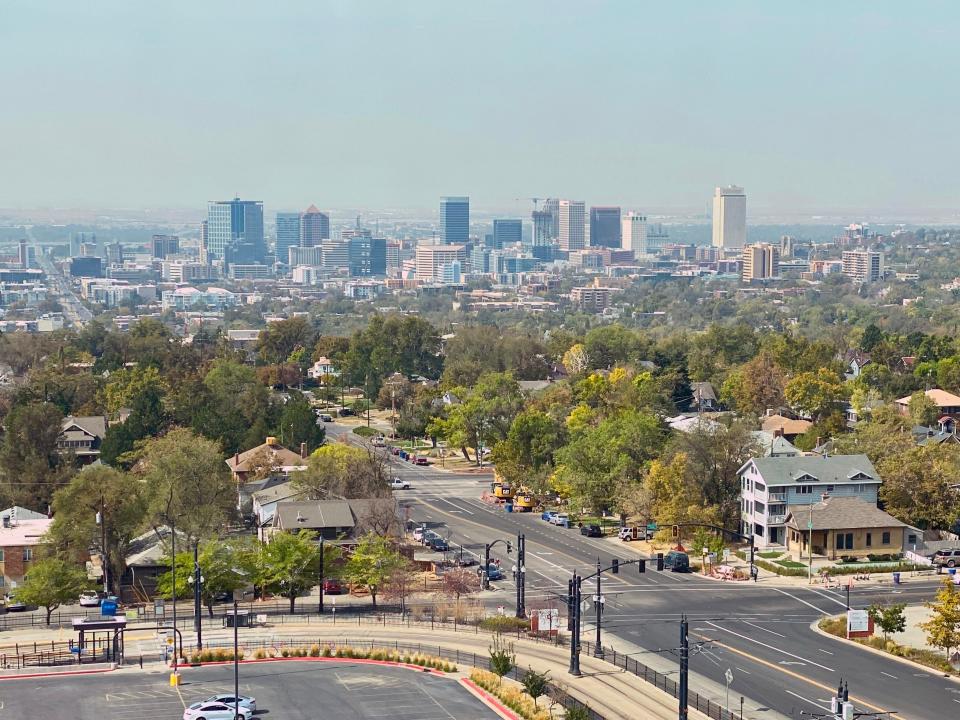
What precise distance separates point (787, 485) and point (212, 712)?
4224 centimetres

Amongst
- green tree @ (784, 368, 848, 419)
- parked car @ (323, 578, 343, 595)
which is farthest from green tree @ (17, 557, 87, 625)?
green tree @ (784, 368, 848, 419)

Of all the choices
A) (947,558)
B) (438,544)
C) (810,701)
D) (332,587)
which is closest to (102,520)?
(332,587)

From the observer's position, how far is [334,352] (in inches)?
6855

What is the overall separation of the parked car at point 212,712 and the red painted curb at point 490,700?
8.34 metres

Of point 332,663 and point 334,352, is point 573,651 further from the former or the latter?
point 334,352

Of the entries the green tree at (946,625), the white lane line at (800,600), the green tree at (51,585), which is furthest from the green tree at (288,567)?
the green tree at (946,625)

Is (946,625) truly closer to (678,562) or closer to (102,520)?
(678,562)

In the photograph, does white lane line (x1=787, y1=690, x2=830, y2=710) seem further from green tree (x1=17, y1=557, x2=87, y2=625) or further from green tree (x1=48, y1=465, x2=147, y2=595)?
green tree (x1=48, y1=465, x2=147, y2=595)

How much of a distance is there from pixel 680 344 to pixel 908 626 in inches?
3770

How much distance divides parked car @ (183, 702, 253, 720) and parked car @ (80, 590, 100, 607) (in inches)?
862

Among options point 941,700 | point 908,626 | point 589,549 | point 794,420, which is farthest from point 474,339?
point 941,700

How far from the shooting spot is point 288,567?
222 ft

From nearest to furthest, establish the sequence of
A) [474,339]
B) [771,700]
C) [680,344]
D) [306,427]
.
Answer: [771,700] < [306,427] < [680,344] < [474,339]

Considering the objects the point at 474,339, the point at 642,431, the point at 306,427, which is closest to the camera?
the point at 642,431
